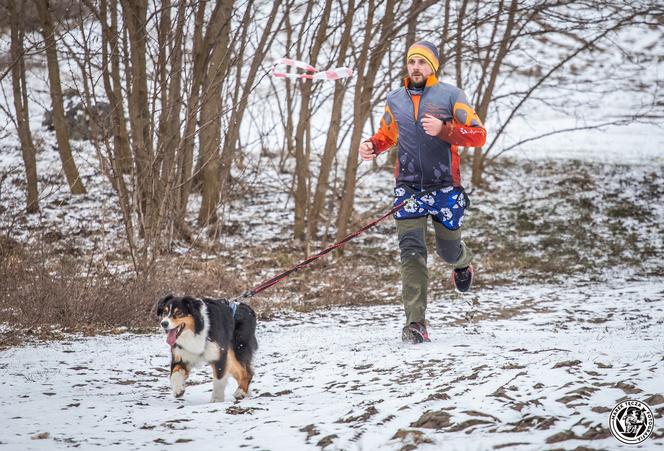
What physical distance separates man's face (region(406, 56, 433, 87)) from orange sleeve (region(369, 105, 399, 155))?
0.35 metres

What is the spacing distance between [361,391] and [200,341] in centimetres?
108

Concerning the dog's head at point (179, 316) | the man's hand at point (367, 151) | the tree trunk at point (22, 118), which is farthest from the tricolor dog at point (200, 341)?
the tree trunk at point (22, 118)

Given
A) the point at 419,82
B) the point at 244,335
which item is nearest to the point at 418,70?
the point at 419,82

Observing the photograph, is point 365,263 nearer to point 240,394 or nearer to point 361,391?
point 240,394

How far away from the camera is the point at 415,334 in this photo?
544 cm

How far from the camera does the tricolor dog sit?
420 centimetres

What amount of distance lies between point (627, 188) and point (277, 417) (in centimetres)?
1541

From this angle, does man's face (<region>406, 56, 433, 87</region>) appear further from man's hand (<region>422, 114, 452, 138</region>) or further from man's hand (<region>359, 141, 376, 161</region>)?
man's hand (<region>359, 141, 376, 161</region>)

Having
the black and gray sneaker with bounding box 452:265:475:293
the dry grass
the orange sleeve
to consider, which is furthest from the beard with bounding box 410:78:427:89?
the dry grass

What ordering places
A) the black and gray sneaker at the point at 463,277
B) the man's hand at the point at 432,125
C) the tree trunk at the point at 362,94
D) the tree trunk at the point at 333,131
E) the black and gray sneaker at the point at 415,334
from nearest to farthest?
the man's hand at the point at 432,125 < the black and gray sneaker at the point at 415,334 < the black and gray sneaker at the point at 463,277 < the tree trunk at the point at 362,94 < the tree trunk at the point at 333,131

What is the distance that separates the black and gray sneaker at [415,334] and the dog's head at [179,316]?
1.93 m

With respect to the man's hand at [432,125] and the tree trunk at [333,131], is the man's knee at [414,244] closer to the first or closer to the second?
the man's hand at [432,125]

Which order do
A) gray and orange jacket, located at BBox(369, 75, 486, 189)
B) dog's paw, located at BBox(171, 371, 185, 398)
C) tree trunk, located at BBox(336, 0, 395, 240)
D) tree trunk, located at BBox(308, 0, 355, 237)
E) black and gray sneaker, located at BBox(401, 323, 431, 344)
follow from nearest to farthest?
dog's paw, located at BBox(171, 371, 185, 398) < gray and orange jacket, located at BBox(369, 75, 486, 189) < black and gray sneaker, located at BBox(401, 323, 431, 344) < tree trunk, located at BBox(336, 0, 395, 240) < tree trunk, located at BBox(308, 0, 355, 237)

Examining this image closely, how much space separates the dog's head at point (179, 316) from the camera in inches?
163
